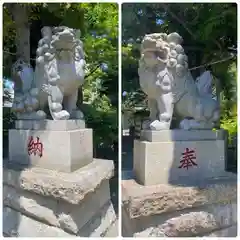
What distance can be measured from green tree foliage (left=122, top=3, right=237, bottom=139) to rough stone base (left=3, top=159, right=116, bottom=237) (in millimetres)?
1464

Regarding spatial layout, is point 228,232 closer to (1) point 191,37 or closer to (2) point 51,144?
(2) point 51,144

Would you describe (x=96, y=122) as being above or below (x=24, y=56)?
below

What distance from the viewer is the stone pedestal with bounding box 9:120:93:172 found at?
2.25 metres

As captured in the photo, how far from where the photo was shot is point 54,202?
7.07ft

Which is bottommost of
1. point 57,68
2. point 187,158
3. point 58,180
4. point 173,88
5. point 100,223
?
point 100,223

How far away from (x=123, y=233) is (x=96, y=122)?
206cm

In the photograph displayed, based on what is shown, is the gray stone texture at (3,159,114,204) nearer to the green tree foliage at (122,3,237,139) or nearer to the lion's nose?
the lion's nose

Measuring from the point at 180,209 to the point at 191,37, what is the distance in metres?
1.93

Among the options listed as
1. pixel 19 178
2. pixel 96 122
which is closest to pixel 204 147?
pixel 19 178

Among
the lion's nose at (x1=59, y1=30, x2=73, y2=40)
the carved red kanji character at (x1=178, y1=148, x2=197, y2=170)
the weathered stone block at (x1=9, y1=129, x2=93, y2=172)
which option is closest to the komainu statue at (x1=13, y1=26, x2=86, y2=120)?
the lion's nose at (x1=59, y1=30, x2=73, y2=40)

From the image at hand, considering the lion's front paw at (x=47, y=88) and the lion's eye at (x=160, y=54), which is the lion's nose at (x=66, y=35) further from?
the lion's eye at (x=160, y=54)

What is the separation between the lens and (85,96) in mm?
4359

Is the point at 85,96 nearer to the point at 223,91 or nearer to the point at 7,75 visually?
the point at 7,75

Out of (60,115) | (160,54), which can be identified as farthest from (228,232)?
(60,115)
